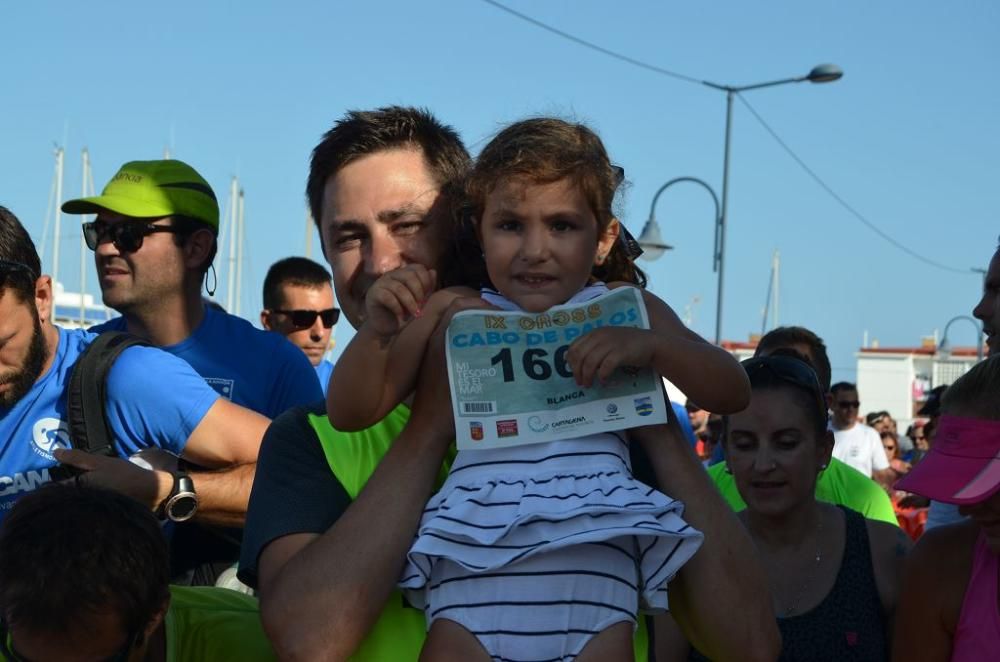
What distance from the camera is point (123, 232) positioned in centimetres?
510

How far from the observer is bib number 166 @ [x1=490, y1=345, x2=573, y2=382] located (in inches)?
101

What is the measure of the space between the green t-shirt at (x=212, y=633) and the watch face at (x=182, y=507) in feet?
2.13

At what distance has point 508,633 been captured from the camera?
232cm

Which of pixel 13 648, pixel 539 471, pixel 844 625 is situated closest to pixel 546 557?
pixel 539 471

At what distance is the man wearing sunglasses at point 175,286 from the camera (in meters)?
5.06

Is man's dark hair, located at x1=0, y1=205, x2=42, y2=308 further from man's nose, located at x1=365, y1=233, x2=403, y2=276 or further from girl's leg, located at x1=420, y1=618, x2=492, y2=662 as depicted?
girl's leg, located at x1=420, y1=618, x2=492, y2=662

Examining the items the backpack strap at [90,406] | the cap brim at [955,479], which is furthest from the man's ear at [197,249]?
the cap brim at [955,479]

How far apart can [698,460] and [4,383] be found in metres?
2.11

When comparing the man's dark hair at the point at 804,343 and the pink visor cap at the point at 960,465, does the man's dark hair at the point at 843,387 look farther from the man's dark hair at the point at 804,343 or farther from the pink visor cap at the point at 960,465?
the pink visor cap at the point at 960,465

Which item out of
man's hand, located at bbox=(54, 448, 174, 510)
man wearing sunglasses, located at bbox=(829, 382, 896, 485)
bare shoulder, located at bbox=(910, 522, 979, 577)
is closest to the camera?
bare shoulder, located at bbox=(910, 522, 979, 577)

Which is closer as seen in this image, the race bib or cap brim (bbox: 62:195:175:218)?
the race bib

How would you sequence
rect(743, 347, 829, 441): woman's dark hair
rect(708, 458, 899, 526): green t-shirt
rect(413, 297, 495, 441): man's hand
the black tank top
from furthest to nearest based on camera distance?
rect(708, 458, 899, 526): green t-shirt, rect(743, 347, 829, 441): woman's dark hair, the black tank top, rect(413, 297, 495, 441): man's hand

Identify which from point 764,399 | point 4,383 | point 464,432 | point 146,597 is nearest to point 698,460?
point 464,432

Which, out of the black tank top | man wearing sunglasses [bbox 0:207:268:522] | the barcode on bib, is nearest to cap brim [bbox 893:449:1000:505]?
the black tank top
